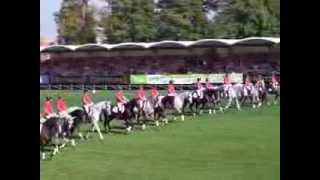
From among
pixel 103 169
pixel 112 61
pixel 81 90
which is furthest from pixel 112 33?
pixel 103 169

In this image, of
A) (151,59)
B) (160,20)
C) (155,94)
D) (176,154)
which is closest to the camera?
(160,20)

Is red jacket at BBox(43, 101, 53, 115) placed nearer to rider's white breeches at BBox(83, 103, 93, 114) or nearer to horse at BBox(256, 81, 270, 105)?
rider's white breeches at BBox(83, 103, 93, 114)

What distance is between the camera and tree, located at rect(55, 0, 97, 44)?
8.22 feet

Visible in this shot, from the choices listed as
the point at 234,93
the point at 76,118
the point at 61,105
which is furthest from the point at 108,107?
the point at 234,93

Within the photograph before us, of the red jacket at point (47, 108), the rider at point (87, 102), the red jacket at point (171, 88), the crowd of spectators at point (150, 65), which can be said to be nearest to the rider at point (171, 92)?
the red jacket at point (171, 88)

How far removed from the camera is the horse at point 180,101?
3270mm

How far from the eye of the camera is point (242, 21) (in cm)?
271

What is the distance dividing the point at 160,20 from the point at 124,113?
35.7 inches

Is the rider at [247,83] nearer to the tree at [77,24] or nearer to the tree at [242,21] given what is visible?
the tree at [242,21]

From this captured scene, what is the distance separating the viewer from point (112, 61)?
2.64m

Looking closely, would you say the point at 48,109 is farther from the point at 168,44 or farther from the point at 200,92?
the point at 200,92

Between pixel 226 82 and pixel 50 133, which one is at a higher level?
pixel 226 82

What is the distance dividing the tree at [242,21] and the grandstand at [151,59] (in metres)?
0.04
